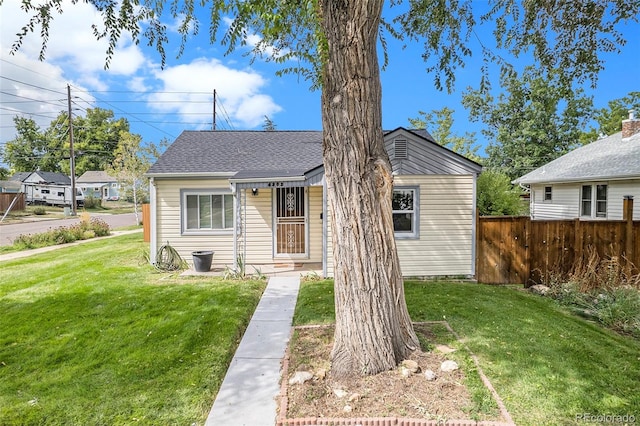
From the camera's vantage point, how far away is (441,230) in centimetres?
820

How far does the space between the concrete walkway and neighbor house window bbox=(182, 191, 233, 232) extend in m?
4.22

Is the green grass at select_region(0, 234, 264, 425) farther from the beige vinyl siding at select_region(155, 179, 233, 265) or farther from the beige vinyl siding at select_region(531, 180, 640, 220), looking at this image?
the beige vinyl siding at select_region(531, 180, 640, 220)

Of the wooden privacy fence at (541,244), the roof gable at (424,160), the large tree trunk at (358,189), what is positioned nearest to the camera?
the large tree trunk at (358,189)

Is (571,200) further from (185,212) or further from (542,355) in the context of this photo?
(185,212)

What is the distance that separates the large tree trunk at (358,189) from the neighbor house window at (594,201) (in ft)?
45.6

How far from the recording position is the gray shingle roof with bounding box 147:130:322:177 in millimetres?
9555

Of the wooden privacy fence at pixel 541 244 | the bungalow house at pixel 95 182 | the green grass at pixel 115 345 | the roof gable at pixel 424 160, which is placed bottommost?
the green grass at pixel 115 345

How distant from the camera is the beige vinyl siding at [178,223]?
375 inches

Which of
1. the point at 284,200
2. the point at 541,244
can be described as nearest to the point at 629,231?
the point at 541,244

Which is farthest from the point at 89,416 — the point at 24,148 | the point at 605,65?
the point at 24,148

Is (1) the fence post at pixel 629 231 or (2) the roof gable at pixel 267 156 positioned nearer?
(1) the fence post at pixel 629 231

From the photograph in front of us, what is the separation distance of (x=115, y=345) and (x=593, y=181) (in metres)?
16.4

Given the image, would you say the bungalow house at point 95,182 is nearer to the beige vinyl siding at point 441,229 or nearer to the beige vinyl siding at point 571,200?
the beige vinyl siding at point 571,200

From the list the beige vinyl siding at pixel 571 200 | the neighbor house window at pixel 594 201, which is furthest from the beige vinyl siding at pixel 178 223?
the neighbor house window at pixel 594 201
